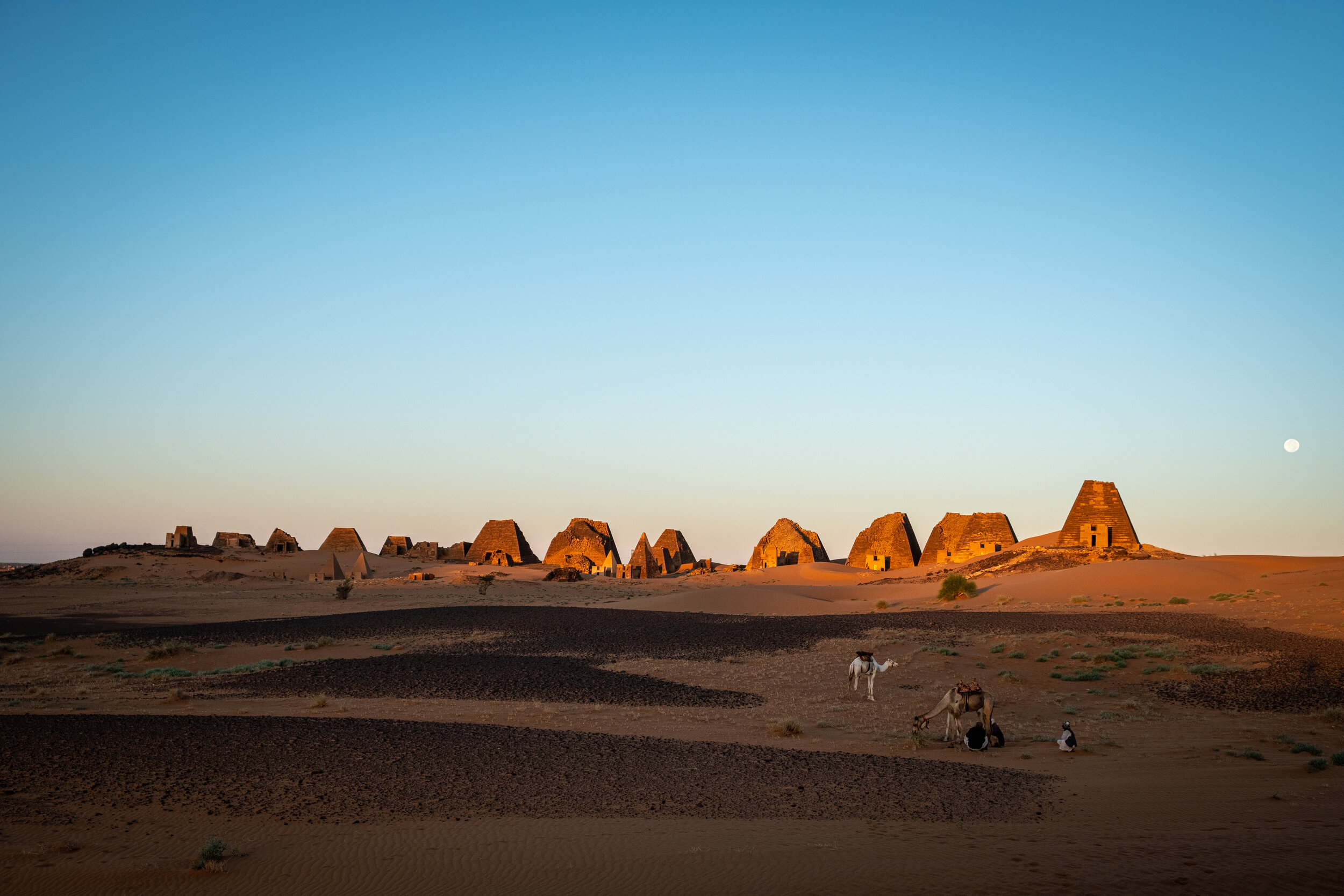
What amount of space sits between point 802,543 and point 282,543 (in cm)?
4374

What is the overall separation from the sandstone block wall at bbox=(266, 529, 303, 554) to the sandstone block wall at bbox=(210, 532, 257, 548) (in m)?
1.34

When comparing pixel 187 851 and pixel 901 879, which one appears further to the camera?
pixel 187 851

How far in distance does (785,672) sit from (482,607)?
17124mm

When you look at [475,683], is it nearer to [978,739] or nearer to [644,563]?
[978,739]

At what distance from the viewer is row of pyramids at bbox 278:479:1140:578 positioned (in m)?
43.2

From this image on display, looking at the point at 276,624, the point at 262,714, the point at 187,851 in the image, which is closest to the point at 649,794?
the point at 187,851

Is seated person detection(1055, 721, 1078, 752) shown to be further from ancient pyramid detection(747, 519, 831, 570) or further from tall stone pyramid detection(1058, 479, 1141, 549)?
ancient pyramid detection(747, 519, 831, 570)

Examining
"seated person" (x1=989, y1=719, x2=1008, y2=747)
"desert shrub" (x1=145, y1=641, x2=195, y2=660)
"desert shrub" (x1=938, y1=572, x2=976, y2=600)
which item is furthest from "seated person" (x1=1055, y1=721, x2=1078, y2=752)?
"desert shrub" (x1=938, y1=572, x2=976, y2=600)

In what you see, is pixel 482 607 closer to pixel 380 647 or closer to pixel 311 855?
pixel 380 647

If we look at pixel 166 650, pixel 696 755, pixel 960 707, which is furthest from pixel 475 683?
pixel 166 650

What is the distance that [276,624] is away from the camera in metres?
29.7

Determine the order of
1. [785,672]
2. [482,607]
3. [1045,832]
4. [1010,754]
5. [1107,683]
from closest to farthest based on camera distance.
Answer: [1045,832] → [1010,754] → [1107,683] → [785,672] → [482,607]

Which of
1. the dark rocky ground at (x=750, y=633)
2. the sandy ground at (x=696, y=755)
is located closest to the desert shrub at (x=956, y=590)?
the dark rocky ground at (x=750, y=633)

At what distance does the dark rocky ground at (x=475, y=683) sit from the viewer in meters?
16.8
